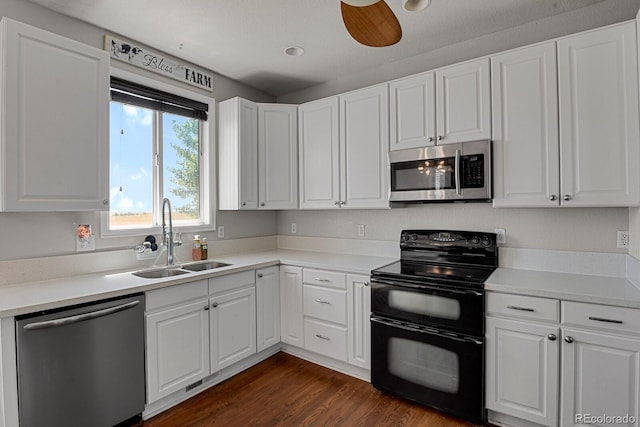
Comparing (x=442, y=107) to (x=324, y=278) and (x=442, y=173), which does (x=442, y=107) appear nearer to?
(x=442, y=173)

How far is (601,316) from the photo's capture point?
1.73 meters

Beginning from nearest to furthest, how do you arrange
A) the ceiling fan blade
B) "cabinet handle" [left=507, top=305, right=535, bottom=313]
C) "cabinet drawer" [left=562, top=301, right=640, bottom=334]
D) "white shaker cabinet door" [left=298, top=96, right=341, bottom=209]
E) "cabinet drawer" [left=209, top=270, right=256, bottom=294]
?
the ceiling fan blade → "cabinet drawer" [left=562, top=301, right=640, bottom=334] → "cabinet handle" [left=507, top=305, right=535, bottom=313] → "cabinet drawer" [left=209, top=270, right=256, bottom=294] → "white shaker cabinet door" [left=298, top=96, right=341, bottom=209]

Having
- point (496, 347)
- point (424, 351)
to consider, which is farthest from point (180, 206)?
point (496, 347)

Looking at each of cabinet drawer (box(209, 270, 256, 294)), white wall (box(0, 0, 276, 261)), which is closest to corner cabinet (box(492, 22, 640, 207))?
cabinet drawer (box(209, 270, 256, 294))

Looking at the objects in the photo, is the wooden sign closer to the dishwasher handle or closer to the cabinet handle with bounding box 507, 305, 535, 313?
the dishwasher handle

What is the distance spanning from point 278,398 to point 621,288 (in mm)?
2268

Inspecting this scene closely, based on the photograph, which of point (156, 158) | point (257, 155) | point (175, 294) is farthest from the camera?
point (257, 155)

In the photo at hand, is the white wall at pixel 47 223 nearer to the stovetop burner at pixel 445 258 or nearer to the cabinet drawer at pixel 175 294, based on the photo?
the cabinet drawer at pixel 175 294

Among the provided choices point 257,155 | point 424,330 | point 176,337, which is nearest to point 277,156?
point 257,155

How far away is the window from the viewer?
2.59m

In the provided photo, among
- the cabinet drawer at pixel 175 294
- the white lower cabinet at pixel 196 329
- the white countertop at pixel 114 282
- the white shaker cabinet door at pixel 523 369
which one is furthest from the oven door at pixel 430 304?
the cabinet drawer at pixel 175 294

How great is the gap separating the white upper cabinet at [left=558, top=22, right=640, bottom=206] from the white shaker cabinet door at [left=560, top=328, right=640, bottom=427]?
0.78 m

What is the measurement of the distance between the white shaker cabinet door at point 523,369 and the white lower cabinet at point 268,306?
1.73 m

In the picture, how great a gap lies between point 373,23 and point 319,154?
161 cm
